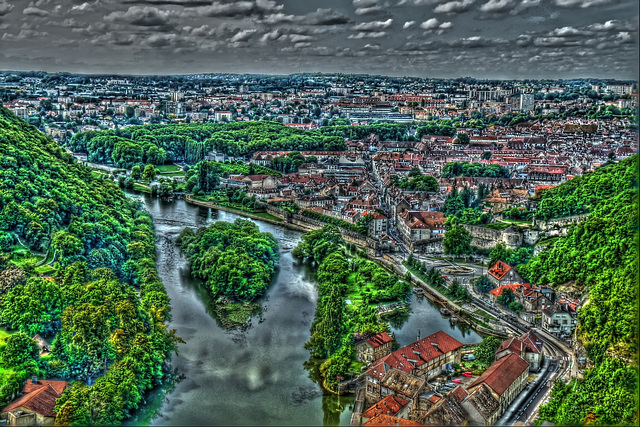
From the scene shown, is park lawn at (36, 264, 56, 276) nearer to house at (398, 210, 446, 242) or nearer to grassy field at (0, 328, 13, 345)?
grassy field at (0, 328, 13, 345)

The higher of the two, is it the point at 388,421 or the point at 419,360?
the point at 388,421

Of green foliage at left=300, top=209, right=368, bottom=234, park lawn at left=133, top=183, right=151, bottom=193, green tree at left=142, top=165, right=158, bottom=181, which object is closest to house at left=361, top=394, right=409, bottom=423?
green foliage at left=300, top=209, right=368, bottom=234

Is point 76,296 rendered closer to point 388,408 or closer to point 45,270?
point 45,270

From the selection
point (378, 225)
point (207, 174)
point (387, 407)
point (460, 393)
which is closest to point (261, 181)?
point (207, 174)

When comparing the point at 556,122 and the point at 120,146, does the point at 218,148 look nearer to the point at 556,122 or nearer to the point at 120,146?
the point at 120,146

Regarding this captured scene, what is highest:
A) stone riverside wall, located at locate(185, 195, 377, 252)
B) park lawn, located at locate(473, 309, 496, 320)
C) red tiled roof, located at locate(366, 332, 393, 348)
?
red tiled roof, located at locate(366, 332, 393, 348)

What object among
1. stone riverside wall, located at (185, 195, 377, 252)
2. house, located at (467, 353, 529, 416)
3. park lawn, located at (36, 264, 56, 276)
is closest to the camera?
house, located at (467, 353, 529, 416)
